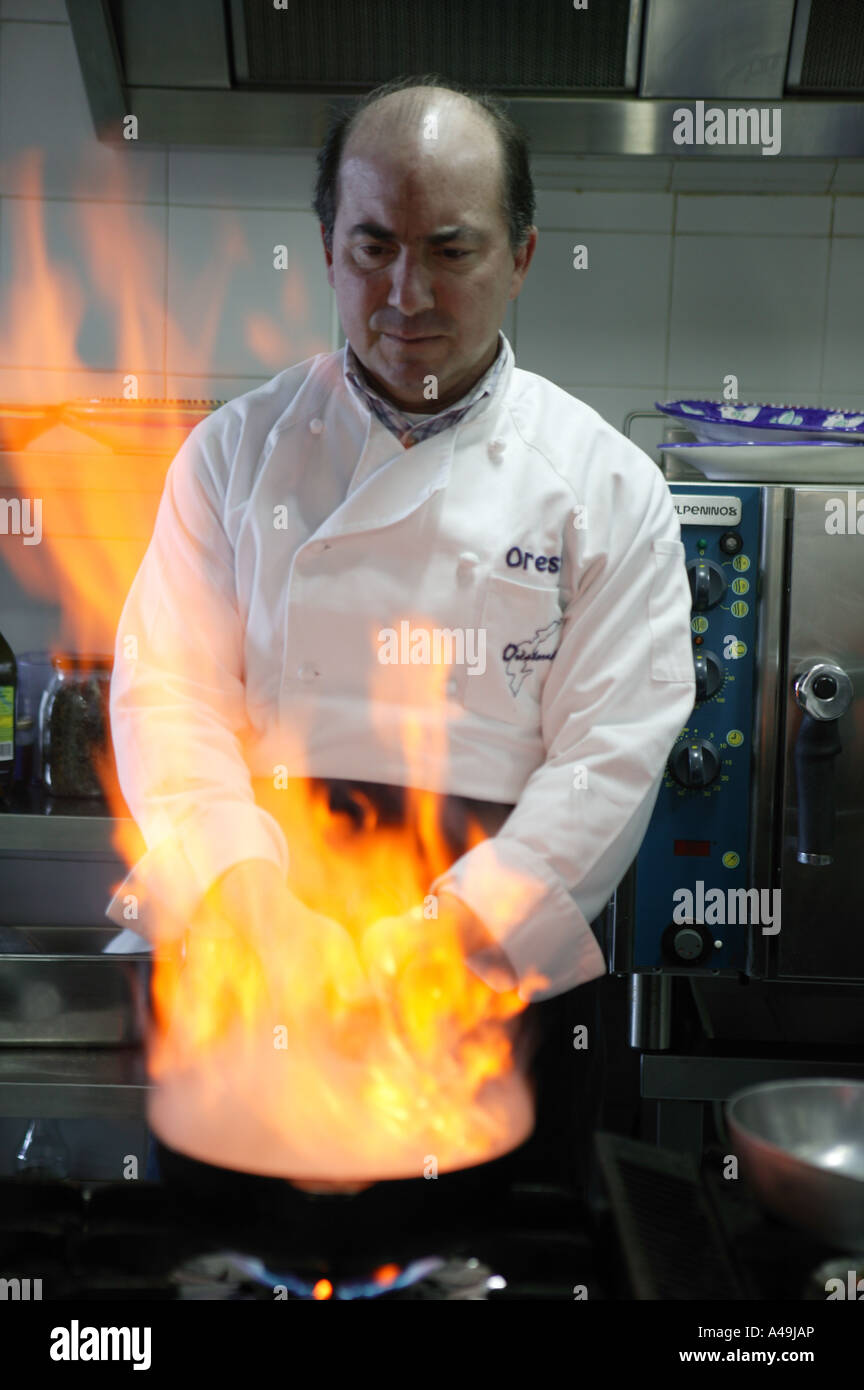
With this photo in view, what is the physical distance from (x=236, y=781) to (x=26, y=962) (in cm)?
46

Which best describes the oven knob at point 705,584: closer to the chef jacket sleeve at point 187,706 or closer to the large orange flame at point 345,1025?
the large orange flame at point 345,1025

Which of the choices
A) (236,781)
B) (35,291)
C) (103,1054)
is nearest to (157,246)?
(35,291)

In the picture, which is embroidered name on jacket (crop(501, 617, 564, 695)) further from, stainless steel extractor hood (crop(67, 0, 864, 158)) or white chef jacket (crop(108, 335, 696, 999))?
stainless steel extractor hood (crop(67, 0, 864, 158))

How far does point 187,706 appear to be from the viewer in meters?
0.96

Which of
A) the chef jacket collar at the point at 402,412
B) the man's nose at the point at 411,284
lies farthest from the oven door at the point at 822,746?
the man's nose at the point at 411,284

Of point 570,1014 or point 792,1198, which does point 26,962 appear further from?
point 792,1198

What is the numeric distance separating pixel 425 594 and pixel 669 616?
0.20m

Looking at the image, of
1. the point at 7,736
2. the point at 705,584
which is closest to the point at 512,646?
the point at 705,584

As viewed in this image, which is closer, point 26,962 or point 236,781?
point 236,781

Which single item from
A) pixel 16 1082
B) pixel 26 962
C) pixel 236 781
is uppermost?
pixel 236 781
